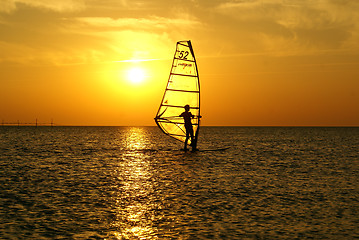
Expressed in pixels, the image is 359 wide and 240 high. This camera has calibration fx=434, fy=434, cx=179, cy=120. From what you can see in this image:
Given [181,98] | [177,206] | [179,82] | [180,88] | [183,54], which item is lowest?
[177,206]

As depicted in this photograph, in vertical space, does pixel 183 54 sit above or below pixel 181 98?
above

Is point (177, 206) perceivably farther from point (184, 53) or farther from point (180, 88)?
point (184, 53)

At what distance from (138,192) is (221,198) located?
12.6 ft

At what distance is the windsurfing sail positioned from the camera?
116 ft

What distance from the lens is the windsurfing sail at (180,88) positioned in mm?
35219

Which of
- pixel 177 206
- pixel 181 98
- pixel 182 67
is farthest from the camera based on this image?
pixel 181 98

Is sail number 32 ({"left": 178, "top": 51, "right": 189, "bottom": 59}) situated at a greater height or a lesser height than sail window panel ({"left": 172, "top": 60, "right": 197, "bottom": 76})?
greater

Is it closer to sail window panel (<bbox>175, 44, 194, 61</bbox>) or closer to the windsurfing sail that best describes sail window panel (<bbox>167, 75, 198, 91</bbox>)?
the windsurfing sail

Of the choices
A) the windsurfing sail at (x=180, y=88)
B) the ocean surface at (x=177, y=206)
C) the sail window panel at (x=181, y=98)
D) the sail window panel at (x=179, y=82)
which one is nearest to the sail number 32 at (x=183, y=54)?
the windsurfing sail at (x=180, y=88)

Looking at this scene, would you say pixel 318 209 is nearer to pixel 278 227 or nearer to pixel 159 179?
pixel 278 227

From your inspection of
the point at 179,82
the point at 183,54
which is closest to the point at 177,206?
the point at 179,82

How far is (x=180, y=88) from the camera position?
1391 inches

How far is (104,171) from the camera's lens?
2811 cm

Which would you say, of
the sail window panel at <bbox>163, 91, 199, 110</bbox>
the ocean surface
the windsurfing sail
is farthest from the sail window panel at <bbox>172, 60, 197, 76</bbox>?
the ocean surface
